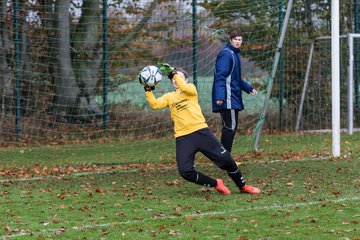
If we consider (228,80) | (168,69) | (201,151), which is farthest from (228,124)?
(168,69)

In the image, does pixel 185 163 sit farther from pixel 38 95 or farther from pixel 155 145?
pixel 38 95

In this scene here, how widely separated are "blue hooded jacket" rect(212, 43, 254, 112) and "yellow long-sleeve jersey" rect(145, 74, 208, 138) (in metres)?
1.31

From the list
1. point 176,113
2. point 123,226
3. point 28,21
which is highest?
point 28,21

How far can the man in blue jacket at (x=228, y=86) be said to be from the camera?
1075cm

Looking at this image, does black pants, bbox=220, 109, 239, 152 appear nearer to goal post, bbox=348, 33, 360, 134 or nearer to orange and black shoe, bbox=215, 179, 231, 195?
orange and black shoe, bbox=215, 179, 231, 195

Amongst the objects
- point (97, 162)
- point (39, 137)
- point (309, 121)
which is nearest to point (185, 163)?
point (97, 162)

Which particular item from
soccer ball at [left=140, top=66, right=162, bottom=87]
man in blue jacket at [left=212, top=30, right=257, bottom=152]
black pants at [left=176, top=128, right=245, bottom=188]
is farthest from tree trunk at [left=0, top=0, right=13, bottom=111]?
black pants at [left=176, top=128, right=245, bottom=188]

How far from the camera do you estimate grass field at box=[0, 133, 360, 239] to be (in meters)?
7.48

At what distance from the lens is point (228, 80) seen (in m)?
10.9

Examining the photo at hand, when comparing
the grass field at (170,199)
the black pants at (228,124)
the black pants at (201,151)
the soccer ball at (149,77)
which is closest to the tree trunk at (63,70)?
the grass field at (170,199)

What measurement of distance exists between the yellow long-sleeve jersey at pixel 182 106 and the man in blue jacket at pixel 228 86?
131 cm

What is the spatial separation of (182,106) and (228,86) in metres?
1.63

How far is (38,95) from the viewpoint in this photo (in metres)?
17.2

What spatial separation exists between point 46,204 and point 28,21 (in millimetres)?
8787
